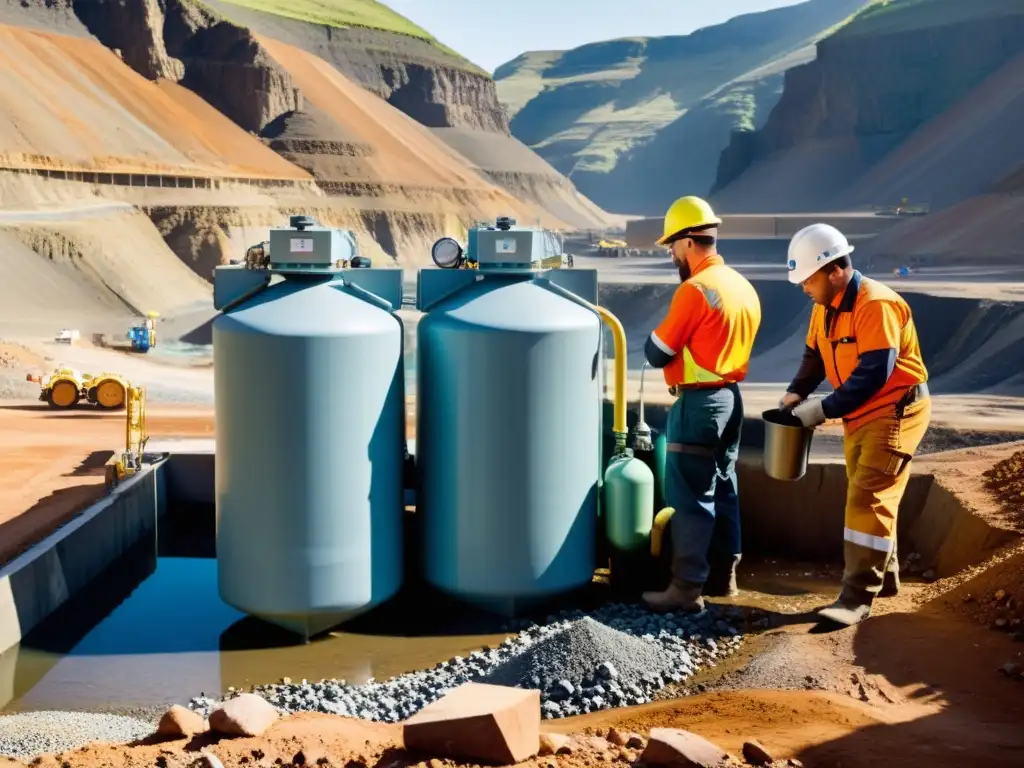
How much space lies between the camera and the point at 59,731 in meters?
6.40

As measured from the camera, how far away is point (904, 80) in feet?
275

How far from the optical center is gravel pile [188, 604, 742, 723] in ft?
22.6

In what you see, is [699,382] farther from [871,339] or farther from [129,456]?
[129,456]

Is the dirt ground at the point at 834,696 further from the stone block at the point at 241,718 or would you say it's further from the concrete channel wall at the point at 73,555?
the concrete channel wall at the point at 73,555

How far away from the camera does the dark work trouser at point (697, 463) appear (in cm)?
793

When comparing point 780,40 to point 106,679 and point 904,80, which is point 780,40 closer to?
point 904,80

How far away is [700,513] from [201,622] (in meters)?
3.66

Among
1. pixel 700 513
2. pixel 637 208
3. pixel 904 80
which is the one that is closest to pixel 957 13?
pixel 904 80

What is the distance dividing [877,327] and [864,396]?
403mm

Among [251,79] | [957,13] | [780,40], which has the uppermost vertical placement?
[780,40]

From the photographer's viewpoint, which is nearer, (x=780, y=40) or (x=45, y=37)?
(x=45, y=37)

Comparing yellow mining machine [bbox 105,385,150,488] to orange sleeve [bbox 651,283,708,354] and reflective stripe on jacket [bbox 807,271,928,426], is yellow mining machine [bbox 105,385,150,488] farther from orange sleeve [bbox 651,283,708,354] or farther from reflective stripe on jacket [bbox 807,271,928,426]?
reflective stripe on jacket [bbox 807,271,928,426]

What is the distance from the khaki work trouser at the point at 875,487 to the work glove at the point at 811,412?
0.92 feet

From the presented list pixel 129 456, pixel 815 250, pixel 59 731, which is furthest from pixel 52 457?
pixel 815 250
